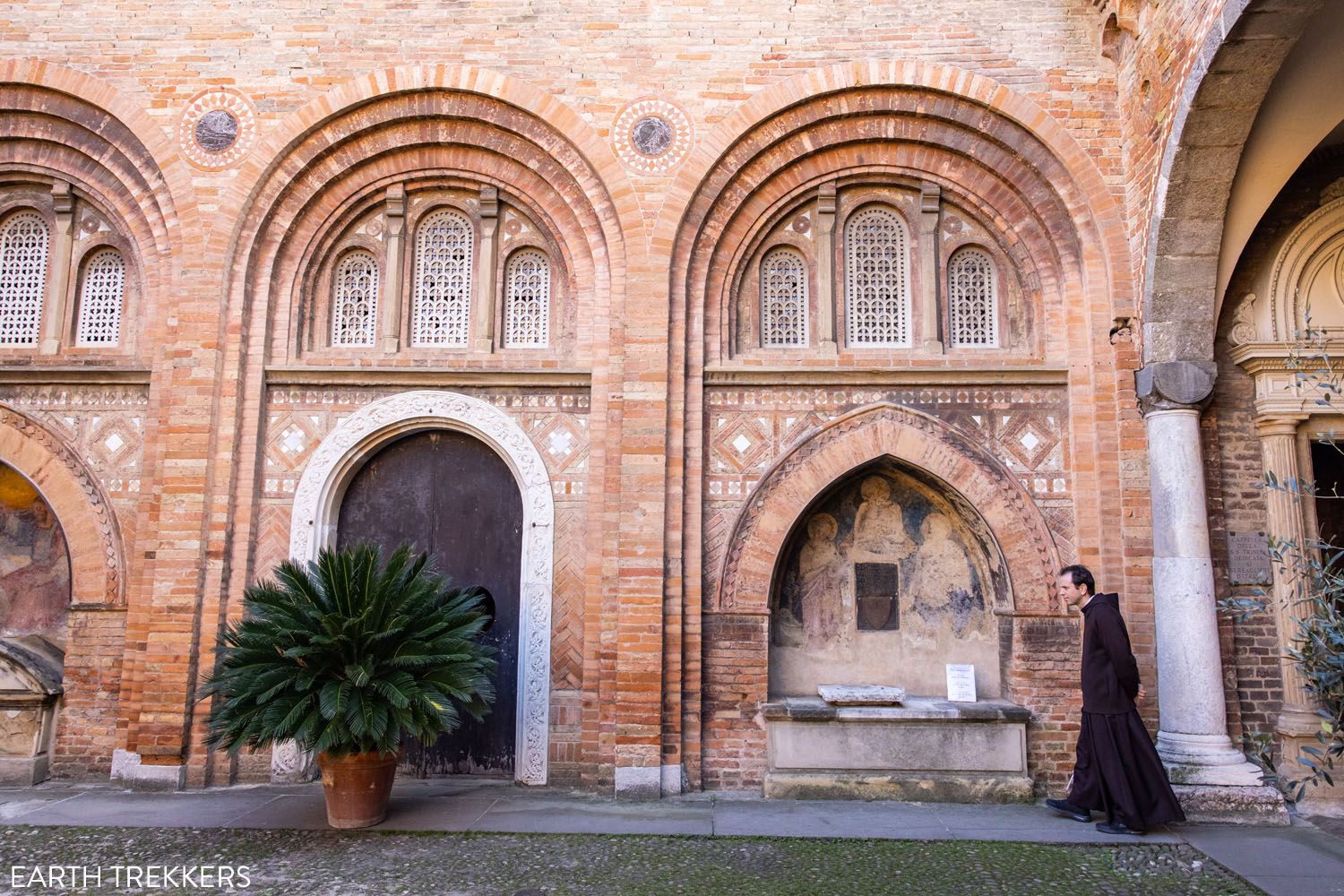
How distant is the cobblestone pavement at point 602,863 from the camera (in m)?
5.11

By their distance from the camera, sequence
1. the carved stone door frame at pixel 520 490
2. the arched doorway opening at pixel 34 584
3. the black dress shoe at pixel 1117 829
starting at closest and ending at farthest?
the black dress shoe at pixel 1117 829 → the carved stone door frame at pixel 520 490 → the arched doorway opening at pixel 34 584

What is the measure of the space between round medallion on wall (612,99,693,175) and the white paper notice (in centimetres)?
477

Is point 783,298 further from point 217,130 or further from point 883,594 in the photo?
point 217,130

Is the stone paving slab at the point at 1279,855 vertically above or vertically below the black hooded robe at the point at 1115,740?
below

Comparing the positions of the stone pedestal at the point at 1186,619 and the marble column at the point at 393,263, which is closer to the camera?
the stone pedestal at the point at 1186,619

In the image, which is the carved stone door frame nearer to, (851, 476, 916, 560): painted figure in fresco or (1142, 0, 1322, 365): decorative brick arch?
(851, 476, 916, 560): painted figure in fresco

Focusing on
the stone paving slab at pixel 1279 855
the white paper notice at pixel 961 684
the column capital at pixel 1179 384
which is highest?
the column capital at pixel 1179 384

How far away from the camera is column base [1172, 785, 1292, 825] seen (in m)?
6.32

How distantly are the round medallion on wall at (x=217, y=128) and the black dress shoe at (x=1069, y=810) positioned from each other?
8.21m

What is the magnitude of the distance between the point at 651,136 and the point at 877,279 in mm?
2294

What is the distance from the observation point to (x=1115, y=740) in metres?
6.14

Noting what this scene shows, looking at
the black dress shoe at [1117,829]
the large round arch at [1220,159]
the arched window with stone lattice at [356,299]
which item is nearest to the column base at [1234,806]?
the black dress shoe at [1117,829]

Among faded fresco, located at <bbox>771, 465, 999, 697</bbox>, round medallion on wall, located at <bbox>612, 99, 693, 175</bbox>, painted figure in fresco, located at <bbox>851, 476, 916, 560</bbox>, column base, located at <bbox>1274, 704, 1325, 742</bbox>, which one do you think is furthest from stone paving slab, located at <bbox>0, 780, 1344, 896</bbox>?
round medallion on wall, located at <bbox>612, 99, 693, 175</bbox>

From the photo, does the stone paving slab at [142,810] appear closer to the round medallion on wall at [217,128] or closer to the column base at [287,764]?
the column base at [287,764]
